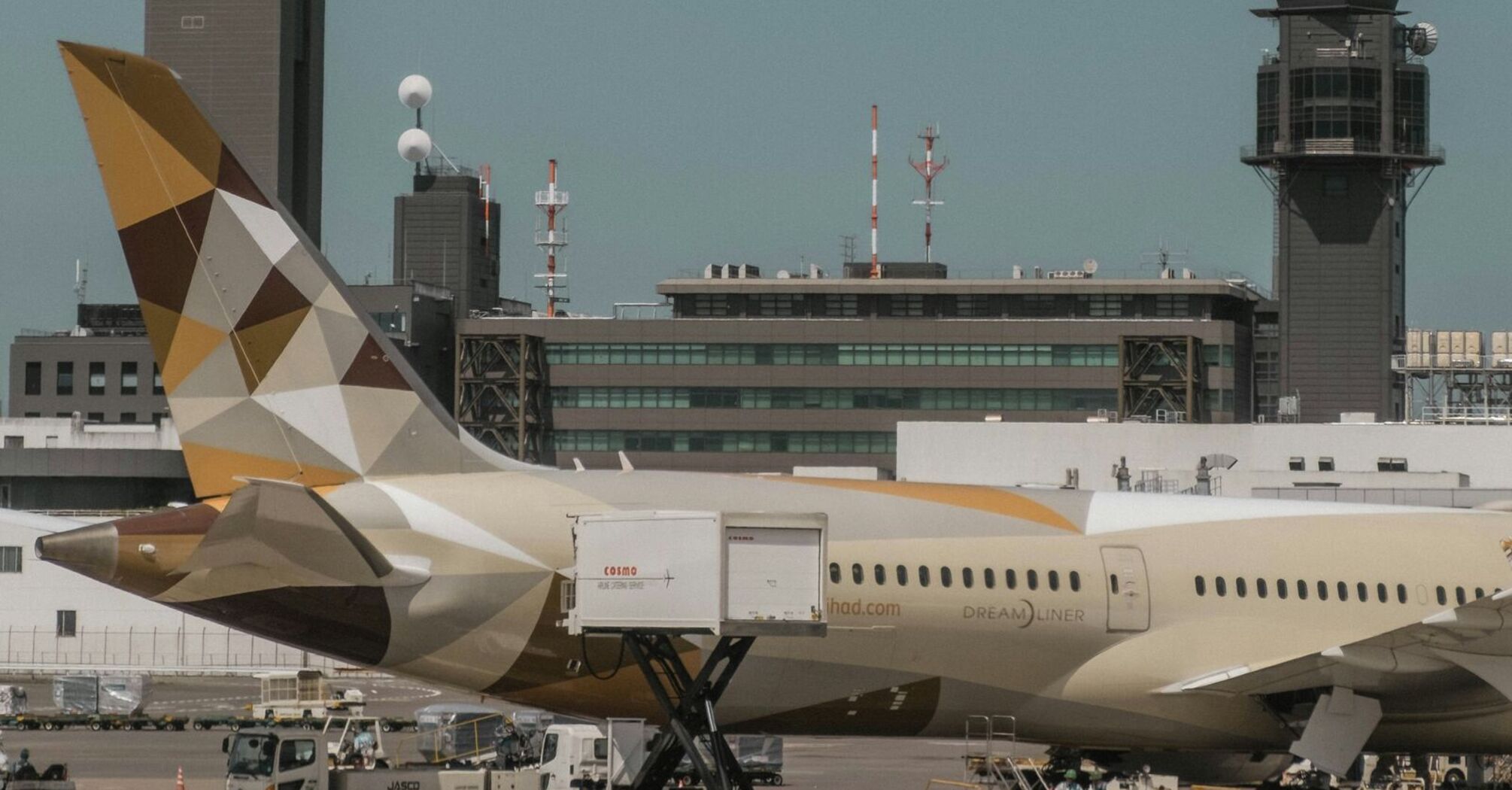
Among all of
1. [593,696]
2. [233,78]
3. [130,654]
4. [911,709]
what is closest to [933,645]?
[911,709]

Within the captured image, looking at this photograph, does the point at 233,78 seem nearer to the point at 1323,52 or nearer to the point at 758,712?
the point at 1323,52

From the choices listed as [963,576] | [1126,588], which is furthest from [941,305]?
[963,576]

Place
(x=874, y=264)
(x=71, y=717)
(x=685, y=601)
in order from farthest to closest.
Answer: (x=874, y=264) → (x=71, y=717) → (x=685, y=601)

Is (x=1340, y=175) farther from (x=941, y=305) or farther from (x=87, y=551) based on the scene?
(x=87, y=551)

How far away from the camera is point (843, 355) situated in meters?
134

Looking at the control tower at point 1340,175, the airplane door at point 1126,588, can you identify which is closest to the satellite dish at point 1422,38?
the control tower at point 1340,175

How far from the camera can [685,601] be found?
2773cm

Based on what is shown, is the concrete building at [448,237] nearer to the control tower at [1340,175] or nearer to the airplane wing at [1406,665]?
the control tower at [1340,175]

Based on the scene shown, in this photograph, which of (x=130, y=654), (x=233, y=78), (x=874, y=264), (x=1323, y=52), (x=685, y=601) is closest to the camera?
(x=685, y=601)

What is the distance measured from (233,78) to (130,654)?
259 ft

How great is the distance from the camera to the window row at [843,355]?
132m

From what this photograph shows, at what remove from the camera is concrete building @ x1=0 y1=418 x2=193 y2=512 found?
132 metres

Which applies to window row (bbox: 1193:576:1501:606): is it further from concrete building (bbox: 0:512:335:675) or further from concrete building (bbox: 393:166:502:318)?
concrete building (bbox: 393:166:502:318)

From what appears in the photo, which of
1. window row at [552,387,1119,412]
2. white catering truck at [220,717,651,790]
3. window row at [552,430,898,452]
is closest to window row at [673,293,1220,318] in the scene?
window row at [552,387,1119,412]
